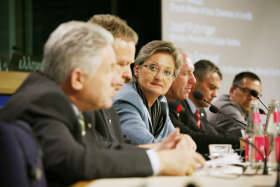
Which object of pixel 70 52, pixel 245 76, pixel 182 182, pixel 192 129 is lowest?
pixel 192 129

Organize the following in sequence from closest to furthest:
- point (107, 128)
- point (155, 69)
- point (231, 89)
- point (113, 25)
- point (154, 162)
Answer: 1. point (154, 162)
2. point (107, 128)
3. point (113, 25)
4. point (155, 69)
5. point (231, 89)

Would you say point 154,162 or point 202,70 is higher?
point 154,162

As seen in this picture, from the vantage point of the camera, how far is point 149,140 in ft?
7.93

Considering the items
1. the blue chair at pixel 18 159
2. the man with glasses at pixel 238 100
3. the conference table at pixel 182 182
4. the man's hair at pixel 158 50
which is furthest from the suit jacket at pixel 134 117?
the man with glasses at pixel 238 100

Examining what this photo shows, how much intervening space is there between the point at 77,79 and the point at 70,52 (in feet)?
0.35

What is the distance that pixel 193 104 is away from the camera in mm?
3861

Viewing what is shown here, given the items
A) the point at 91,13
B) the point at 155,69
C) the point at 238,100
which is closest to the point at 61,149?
the point at 155,69

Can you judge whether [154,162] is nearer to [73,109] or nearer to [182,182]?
[182,182]

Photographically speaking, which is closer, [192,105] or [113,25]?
[113,25]

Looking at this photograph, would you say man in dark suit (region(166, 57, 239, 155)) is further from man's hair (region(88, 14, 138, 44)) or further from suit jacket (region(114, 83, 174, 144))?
man's hair (region(88, 14, 138, 44))

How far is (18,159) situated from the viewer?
1.06m

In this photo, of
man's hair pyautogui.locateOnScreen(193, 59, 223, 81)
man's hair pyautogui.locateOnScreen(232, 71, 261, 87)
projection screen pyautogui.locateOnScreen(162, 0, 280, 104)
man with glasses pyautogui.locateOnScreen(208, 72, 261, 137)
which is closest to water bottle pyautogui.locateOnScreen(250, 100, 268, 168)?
man's hair pyautogui.locateOnScreen(193, 59, 223, 81)

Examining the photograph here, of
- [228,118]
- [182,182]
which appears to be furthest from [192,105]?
[182,182]

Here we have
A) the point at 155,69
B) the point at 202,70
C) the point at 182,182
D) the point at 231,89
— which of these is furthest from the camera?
the point at 231,89
